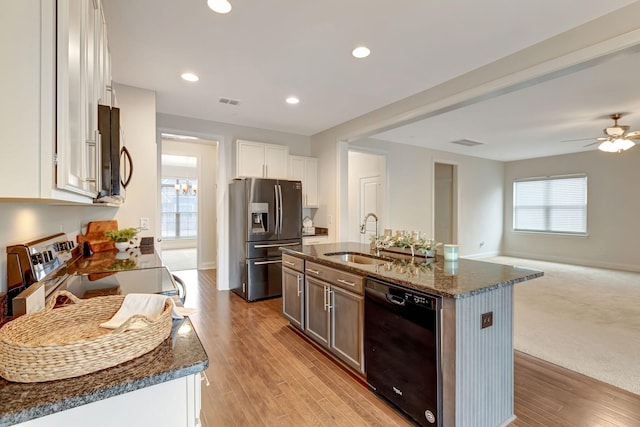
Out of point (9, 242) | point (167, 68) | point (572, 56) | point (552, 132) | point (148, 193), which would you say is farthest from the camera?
point (552, 132)

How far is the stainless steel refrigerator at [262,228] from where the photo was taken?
14.0 feet

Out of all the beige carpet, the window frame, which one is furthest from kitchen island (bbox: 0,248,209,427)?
the window frame

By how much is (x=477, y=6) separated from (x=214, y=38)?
2.00 meters

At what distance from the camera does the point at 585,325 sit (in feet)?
11.1

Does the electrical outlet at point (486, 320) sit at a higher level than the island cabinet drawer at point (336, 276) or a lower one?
lower

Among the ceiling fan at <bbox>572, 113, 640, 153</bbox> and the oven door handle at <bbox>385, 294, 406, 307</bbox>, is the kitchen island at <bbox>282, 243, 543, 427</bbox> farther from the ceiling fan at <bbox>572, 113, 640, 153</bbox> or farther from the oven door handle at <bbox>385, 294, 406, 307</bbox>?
the ceiling fan at <bbox>572, 113, 640, 153</bbox>

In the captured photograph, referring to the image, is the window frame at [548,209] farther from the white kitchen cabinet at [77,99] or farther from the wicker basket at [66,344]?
the white kitchen cabinet at [77,99]

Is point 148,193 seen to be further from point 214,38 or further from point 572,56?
point 572,56

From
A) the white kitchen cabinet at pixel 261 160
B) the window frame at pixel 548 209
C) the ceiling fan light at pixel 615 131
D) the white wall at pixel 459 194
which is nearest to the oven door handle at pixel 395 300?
the white kitchen cabinet at pixel 261 160

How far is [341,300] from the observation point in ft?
8.05

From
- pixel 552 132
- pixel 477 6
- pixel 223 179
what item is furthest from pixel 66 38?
pixel 552 132

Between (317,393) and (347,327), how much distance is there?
1.69 feet

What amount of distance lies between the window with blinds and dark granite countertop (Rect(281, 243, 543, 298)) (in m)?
6.85

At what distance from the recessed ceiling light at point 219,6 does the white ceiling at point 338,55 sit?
5 centimetres
